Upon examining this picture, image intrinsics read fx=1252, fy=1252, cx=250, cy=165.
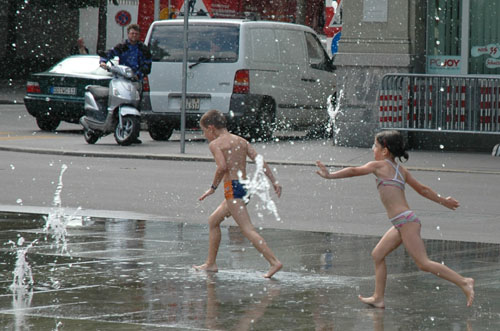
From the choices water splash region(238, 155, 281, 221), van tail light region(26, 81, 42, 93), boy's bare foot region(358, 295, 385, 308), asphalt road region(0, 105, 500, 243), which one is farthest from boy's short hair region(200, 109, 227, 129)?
van tail light region(26, 81, 42, 93)

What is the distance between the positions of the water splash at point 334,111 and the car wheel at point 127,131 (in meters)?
3.44

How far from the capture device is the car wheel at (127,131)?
2066 centimetres

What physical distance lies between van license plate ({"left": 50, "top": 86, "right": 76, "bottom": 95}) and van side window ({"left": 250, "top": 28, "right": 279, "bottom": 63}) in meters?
3.89

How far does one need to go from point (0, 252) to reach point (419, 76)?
1259 centimetres

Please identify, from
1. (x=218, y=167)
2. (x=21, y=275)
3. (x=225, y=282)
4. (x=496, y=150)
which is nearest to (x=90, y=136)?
(x=496, y=150)

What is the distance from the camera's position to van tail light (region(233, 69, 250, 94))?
69.5ft

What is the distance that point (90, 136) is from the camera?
21.3 m

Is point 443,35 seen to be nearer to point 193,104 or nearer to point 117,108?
point 193,104

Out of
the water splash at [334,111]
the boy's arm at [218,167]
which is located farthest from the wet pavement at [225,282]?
the water splash at [334,111]

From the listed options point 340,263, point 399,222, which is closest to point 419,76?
point 340,263

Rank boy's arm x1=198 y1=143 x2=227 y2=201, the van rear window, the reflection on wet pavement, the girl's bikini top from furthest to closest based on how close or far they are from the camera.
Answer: the van rear window
boy's arm x1=198 y1=143 x2=227 y2=201
the girl's bikini top
the reflection on wet pavement

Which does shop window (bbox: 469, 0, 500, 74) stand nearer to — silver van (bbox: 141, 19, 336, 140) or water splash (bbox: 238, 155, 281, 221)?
silver van (bbox: 141, 19, 336, 140)

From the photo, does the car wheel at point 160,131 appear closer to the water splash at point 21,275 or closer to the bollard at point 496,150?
the bollard at point 496,150

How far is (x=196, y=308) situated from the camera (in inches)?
283
